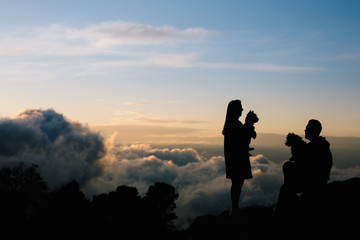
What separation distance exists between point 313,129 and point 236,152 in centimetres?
266

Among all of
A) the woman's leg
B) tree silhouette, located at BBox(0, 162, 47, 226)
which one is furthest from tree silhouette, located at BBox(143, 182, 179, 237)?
the woman's leg

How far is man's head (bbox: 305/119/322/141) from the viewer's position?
8.99 metres

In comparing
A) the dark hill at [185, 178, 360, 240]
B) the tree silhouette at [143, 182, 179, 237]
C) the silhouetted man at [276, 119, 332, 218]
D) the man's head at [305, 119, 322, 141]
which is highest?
the man's head at [305, 119, 322, 141]

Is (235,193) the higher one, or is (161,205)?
(235,193)

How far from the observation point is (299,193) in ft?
30.4

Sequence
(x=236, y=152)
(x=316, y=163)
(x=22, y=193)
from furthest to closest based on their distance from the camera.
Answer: (x=22, y=193) < (x=236, y=152) < (x=316, y=163)

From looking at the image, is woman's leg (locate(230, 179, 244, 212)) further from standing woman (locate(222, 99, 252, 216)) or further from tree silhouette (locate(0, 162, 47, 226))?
tree silhouette (locate(0, 162, 47, 226))

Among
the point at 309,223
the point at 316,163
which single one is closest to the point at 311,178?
the point at 316,163

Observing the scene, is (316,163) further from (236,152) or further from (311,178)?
(236,152)

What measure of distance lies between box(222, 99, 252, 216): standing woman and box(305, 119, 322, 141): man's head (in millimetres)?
2046

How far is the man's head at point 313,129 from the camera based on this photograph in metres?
8.99

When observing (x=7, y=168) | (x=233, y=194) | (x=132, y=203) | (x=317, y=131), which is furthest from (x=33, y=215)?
(x=317, y=131)

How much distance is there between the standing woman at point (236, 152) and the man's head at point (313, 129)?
205 cm

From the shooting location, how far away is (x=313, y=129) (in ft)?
29.5
